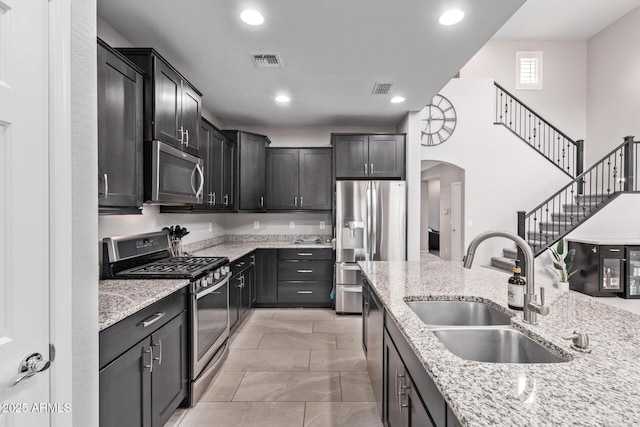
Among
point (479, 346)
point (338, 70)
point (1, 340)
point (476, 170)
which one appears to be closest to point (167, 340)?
point (1, 340)

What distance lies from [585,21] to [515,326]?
9.07 m

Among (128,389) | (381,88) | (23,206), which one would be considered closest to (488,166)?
(381,88)

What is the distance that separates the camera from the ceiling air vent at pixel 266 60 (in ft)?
9.24

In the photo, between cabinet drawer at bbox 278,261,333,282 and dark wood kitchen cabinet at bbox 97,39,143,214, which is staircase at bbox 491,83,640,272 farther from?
dark wood kitchen cabinet at bbox 97,39,143,214

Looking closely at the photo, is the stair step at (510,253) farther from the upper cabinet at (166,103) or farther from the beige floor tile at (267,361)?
the upper cabinet at (166,103)

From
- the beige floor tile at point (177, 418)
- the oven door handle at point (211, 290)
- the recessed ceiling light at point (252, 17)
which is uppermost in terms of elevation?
the recessed ceiling light at point (252, 17)

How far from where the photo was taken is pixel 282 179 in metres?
4.87

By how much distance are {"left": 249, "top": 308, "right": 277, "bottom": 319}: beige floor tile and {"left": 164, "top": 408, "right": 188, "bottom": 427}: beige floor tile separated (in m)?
1.94

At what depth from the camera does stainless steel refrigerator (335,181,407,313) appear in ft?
14.0

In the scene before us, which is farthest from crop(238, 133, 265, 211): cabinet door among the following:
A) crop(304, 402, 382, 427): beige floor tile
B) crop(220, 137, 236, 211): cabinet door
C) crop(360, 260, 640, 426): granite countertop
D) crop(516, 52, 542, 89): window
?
crop(516, 52, 542, 89): window

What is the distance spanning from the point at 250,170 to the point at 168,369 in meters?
3.10

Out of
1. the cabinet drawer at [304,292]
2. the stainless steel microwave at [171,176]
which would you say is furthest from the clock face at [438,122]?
the stainless steel microwave at [171,176]

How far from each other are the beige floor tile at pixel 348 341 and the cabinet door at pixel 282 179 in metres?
2.05

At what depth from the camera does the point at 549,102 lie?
7.93 m
